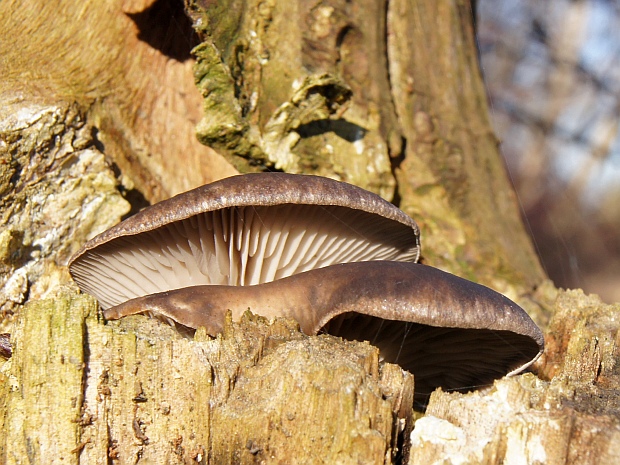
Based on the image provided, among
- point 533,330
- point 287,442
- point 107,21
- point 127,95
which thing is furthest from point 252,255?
point 107,21

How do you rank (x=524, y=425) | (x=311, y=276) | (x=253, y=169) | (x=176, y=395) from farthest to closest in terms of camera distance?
(x=253, y=169), (x=311, y=276), (x=176, y=395), (x=524, y=425)

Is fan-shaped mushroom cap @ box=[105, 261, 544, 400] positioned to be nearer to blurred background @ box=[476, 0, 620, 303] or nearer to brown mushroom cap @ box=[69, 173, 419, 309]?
brown mushroom cap @ box=[69, 173, 419, 309]

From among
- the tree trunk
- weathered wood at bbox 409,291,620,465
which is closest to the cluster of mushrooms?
the tree trunk

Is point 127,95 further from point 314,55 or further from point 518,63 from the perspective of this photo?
point 518,63

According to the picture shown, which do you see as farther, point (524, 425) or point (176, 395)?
point (176, 395)

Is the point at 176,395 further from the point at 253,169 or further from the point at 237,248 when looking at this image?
the point at 253,169

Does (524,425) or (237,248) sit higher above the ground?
(237,248)

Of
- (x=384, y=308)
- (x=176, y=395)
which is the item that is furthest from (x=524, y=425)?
(x=176, y=395)
